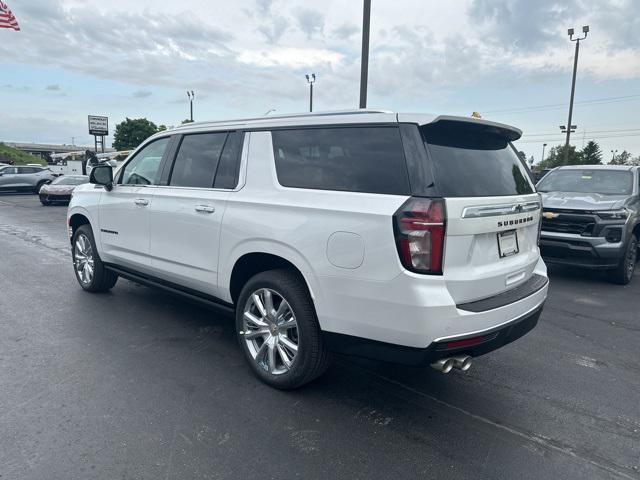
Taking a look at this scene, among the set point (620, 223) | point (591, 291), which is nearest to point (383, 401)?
point (591, 291)

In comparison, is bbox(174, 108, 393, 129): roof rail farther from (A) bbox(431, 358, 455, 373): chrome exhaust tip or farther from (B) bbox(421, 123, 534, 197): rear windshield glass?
(A) bbox(431, 358, 455, 373): chrome exhaust tip

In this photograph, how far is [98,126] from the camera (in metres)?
48.0

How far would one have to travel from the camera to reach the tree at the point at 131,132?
6544 centimetres

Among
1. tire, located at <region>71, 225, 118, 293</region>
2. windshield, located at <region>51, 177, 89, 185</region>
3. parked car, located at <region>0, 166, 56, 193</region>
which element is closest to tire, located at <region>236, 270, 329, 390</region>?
tire, located at <region>71, 225, 118, 293</region>

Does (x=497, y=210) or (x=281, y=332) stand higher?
(x=497, y=210)

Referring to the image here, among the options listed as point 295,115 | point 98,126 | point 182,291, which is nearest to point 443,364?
point 295,115

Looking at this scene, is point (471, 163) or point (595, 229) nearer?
point (471, 163)

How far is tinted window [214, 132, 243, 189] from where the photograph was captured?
382cm

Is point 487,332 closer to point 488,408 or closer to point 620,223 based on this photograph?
point 488,408

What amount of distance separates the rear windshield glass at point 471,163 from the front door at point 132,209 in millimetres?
2804

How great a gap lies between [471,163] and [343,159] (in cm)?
82

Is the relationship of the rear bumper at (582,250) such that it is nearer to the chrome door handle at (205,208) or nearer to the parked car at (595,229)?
the parked car at (595,229)

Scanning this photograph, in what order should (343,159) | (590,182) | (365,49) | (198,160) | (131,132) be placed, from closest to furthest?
(343,159) → (198,160) → (590,182) → (365,49) → (131,132)

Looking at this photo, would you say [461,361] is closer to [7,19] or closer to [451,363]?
[451,363]
